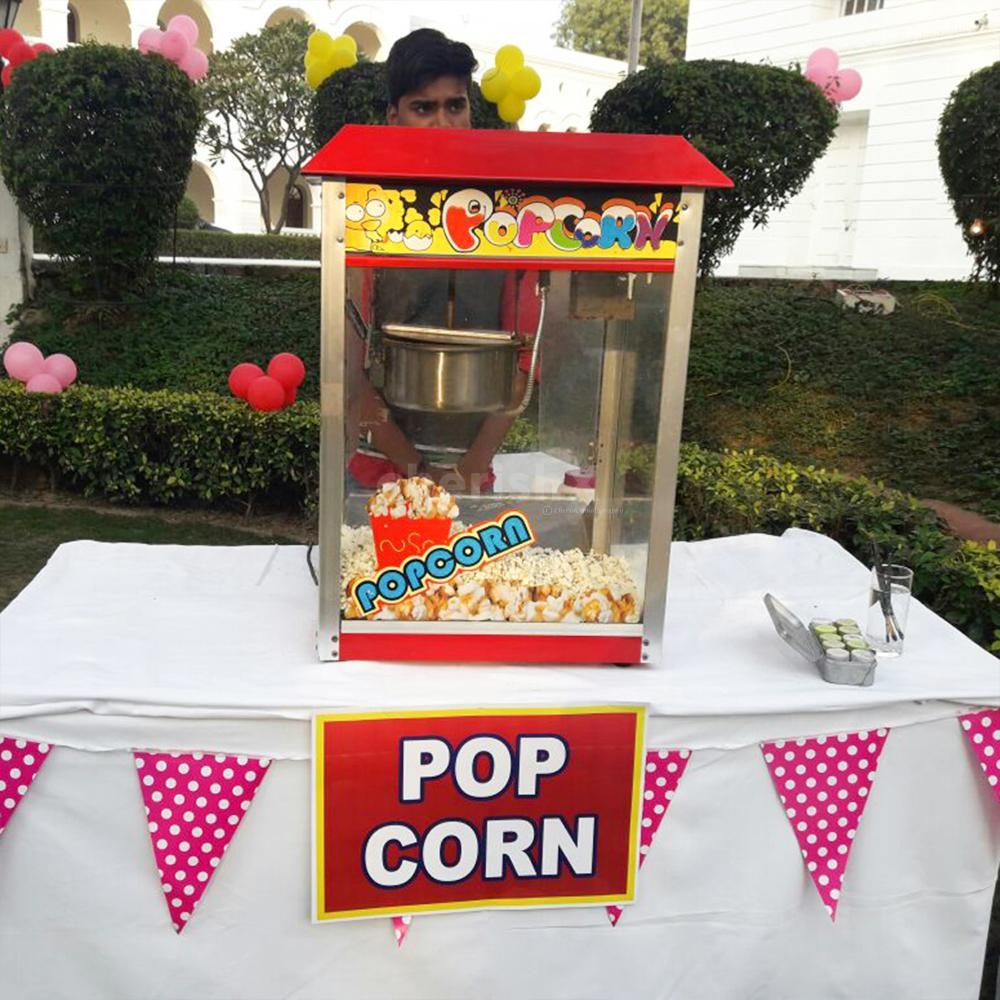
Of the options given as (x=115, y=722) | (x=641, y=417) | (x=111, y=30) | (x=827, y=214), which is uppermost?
(x=111, y=30)

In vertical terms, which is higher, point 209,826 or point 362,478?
point 362,478

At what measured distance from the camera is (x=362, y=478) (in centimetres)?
159

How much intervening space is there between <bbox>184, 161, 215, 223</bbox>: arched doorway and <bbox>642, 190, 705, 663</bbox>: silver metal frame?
22.5 m

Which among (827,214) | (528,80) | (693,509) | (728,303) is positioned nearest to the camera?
(693,509)

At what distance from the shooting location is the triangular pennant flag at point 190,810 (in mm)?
1475

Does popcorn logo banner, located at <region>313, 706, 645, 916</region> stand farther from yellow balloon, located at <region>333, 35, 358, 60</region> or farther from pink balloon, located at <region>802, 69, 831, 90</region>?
pink balloon, located at <region>802, 69, 831, 90</region>

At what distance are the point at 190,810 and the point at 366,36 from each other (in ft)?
82.6

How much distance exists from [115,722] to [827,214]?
48.1 feet

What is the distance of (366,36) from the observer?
23.4m

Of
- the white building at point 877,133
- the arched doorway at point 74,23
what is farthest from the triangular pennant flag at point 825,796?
the arched doorway at point 74,23

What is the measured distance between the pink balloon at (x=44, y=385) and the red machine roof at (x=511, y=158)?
4463 millimetres

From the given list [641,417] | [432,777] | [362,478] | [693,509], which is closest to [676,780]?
[432,777]

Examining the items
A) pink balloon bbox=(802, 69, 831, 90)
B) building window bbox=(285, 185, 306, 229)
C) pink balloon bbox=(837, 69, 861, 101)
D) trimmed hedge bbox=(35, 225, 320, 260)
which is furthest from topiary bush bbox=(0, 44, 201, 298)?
building window bbox=(285, 185, 306, 229)

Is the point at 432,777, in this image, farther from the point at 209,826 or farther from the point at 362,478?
the point at 362,478
